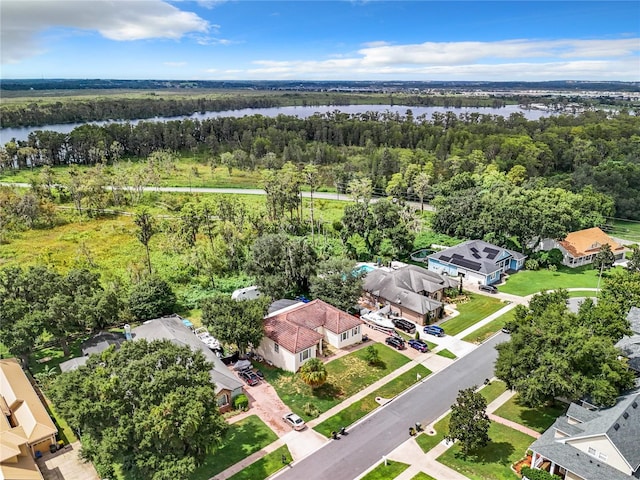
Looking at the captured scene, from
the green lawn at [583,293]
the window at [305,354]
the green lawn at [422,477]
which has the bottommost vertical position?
the green lawn at [583,293]

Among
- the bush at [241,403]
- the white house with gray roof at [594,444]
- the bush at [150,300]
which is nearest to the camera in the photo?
the white house with gray roof at [594,444]

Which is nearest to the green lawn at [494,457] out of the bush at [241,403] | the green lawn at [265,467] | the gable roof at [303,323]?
the green lawn at [265,467]

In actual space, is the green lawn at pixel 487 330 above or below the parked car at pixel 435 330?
below

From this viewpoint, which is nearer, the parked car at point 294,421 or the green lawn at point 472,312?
the parked car at point 294,421

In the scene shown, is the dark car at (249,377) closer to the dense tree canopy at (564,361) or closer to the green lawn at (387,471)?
the green lawn at (387,471)

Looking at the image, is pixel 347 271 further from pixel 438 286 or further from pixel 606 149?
pixel 606 149

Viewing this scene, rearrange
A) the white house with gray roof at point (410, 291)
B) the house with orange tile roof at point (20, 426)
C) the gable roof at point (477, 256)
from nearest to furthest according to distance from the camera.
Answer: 1. the house with orange tile roof at point (20, 426)
2. the white house with gray roof at point (410, 291)
3. the gable roof at point (477, 256)
